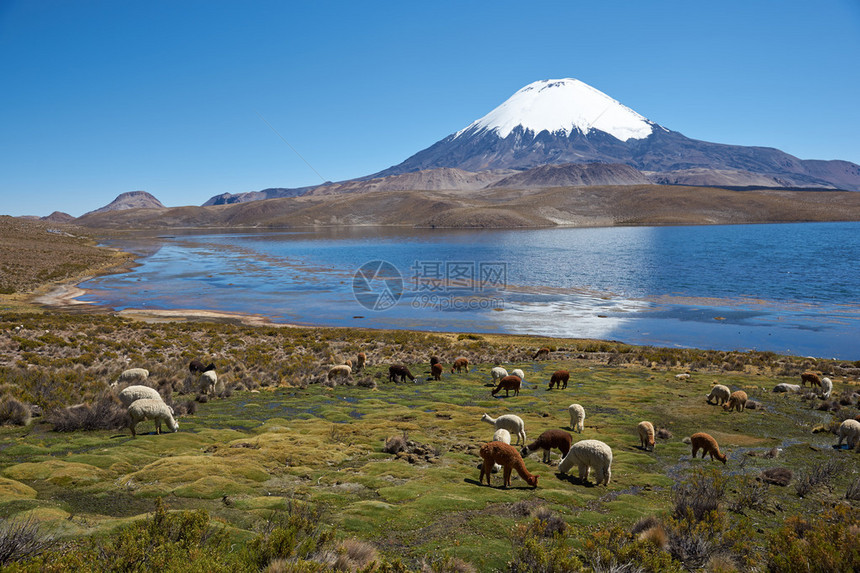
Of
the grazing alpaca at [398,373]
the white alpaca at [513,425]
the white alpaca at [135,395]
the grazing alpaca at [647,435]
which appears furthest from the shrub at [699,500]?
the grazing alpaca at [398,373]

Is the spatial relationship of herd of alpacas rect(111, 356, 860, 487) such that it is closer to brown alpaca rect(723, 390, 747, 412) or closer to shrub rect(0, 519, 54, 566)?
brown alpaca rect(723, 390, 747, 412)

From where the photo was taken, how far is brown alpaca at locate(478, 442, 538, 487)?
34.7 ft

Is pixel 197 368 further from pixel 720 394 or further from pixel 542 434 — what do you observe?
pixel 720 394

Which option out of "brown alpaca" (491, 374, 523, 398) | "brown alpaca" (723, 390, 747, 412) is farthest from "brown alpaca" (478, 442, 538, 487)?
"brown alpaca" (723, 390, 747, 412)

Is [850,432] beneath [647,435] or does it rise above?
above

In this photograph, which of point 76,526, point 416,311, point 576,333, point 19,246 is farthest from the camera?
point 19,246

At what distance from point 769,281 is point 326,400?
7430cm

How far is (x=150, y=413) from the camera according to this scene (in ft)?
42.5

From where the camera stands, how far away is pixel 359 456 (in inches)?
492

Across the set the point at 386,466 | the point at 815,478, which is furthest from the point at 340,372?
the point at 815,478

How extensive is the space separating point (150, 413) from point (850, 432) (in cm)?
2141

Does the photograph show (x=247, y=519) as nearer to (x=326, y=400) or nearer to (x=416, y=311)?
(x=326, y=400)

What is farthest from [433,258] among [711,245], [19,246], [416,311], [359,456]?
[359,456]

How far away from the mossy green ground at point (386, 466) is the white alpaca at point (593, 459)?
28 cm
